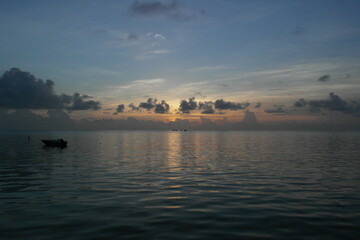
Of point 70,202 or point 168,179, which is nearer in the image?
point 70,202

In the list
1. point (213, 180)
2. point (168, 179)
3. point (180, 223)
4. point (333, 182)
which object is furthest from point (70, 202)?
point (333, 182)

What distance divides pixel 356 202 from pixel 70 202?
22.1m

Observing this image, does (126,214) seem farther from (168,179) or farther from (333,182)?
(333,182)

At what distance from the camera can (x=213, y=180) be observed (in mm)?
30859

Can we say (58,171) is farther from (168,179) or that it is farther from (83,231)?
(83,231)

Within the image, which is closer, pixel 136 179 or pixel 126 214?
pixel 126 214

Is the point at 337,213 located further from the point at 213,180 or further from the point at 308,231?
the point at 213,180

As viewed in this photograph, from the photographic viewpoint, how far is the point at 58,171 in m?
37.9

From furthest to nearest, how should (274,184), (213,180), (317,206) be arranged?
1. (213,180)
2. (274,184)
3. (317,206)

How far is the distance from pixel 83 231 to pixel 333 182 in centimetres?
2611

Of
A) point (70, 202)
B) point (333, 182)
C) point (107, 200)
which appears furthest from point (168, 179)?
point (333, 182)

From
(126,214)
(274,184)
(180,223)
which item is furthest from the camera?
(274,184)

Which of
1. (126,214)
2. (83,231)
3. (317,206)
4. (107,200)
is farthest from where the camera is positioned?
(107,200)

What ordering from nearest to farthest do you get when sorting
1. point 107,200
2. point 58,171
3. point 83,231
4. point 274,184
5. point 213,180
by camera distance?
point 83,231 < point 107,200 < point 274,184 < point 213,180 < point 58,171
